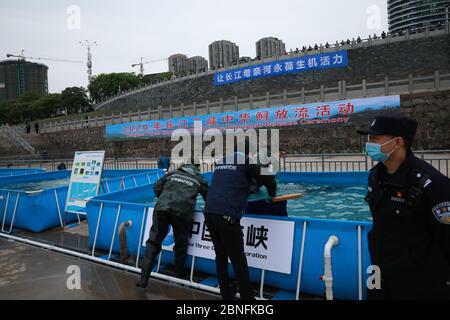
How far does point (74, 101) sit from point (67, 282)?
7102cm

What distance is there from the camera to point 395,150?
2170mm

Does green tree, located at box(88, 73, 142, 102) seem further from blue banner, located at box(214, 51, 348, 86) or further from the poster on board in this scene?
the poster on board

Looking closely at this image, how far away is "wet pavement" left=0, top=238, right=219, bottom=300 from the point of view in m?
3.99

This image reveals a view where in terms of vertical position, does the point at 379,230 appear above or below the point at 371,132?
below

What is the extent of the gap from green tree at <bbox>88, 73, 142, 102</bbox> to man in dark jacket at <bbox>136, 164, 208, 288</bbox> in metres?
74.9

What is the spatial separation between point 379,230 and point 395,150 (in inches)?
20.5

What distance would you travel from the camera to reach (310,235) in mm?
3682

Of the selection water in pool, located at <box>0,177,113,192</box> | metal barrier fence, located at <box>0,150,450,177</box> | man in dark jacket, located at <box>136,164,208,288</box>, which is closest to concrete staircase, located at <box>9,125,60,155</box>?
metal barrier fence, located at <box>0,150,450,177</box>

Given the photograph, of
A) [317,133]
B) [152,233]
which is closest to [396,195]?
[152,233]

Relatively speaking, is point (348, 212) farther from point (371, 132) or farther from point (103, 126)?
point (103, 126)

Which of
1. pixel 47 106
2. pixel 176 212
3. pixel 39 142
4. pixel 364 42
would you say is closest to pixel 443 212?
pixel 176 212

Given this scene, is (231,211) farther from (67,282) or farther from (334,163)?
(334,163)
